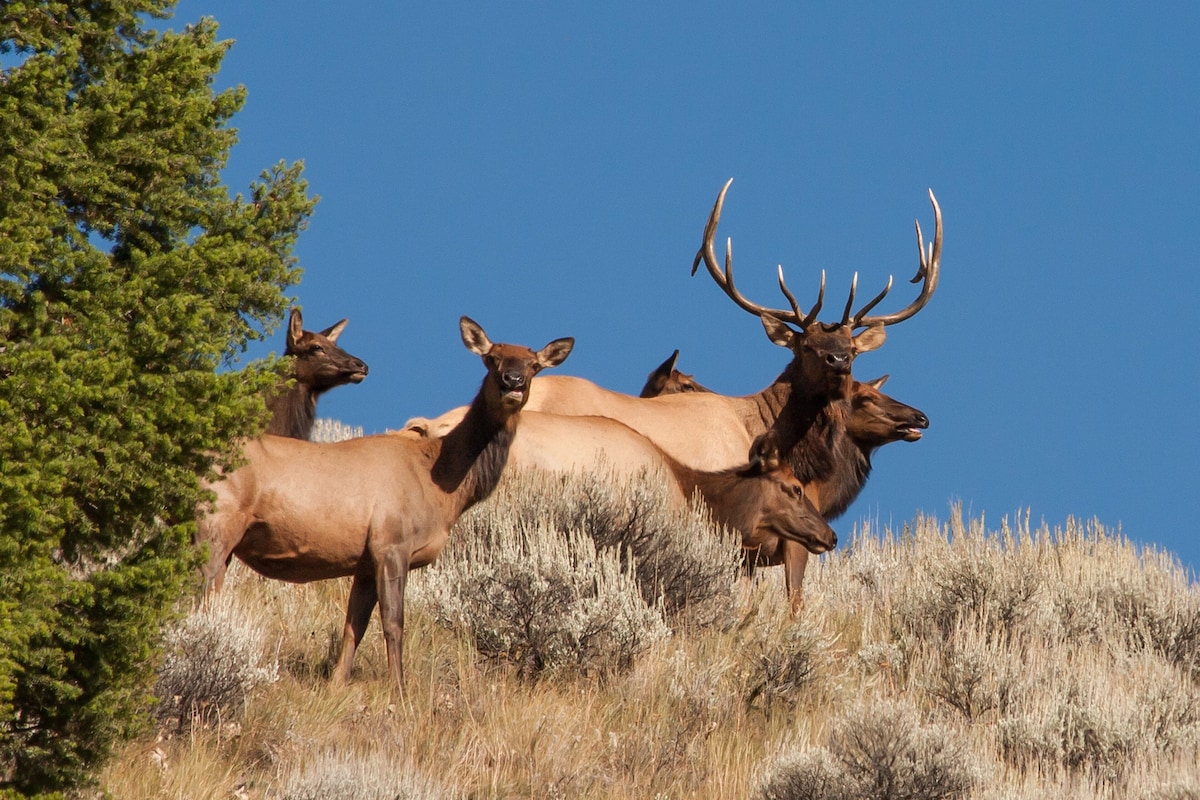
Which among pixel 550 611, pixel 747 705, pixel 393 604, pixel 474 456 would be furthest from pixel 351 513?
pixel 747 705

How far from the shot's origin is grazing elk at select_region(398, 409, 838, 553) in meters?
12.3

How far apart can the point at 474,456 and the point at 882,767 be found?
308cm

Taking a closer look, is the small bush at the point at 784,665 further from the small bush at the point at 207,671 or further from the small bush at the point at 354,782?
the small bush at the point at 207,671

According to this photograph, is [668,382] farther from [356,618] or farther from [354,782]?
[354,782]

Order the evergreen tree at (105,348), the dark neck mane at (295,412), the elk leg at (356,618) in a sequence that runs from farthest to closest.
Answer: the dark neck mane at (295,412) < the elk leg at (356,618) < the evergreen tree at (105,348)

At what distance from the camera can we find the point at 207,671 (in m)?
8.75

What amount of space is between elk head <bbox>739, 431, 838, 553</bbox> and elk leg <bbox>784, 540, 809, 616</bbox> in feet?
0.23

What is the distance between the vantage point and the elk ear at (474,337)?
1049 cm

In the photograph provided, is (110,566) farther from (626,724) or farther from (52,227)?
(626,724)

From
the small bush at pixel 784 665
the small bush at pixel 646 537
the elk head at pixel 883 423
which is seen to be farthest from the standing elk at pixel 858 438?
the small bush at pixel 784 665

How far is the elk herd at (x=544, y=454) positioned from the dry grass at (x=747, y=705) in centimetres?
50

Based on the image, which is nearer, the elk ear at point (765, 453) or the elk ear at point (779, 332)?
the elk ear at point (765, 453)

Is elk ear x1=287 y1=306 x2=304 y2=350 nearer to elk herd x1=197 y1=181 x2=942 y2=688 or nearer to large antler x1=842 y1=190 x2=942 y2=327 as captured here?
elk herd x1=197 y1=181 x2=942 y2=688

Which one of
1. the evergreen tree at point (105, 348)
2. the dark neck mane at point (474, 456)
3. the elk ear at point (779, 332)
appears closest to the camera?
the evergreen tree at point (105, 348)
